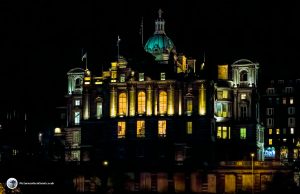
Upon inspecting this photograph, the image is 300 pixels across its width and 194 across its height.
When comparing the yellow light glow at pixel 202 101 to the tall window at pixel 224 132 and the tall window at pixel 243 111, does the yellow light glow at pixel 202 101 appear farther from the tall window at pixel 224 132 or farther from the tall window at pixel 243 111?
the tall window at pixel 243 111

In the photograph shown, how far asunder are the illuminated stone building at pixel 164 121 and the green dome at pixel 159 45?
0.25 meters

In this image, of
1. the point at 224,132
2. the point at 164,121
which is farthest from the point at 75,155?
the point at 224,132

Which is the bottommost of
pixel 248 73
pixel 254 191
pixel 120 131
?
pixel 254 191

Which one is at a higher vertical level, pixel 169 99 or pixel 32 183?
pixel 169 99

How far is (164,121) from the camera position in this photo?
163875 mm

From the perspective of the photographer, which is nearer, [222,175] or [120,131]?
[222,175]

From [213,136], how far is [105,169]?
26.0 m

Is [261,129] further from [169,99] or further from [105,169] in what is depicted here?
[105,169]

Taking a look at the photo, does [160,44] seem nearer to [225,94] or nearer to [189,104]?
[225,94]

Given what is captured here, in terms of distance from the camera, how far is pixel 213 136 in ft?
544

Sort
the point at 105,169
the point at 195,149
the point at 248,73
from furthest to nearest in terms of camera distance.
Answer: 1. the point at 248,73
2. the point at 195,149
3. the point at 105,169

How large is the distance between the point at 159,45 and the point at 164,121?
22.1m

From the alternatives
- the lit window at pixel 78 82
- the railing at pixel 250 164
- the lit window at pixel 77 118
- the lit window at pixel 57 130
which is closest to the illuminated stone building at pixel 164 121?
the lit window at pixel 77 118

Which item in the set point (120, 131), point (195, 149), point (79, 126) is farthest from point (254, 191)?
point (79, 126)
